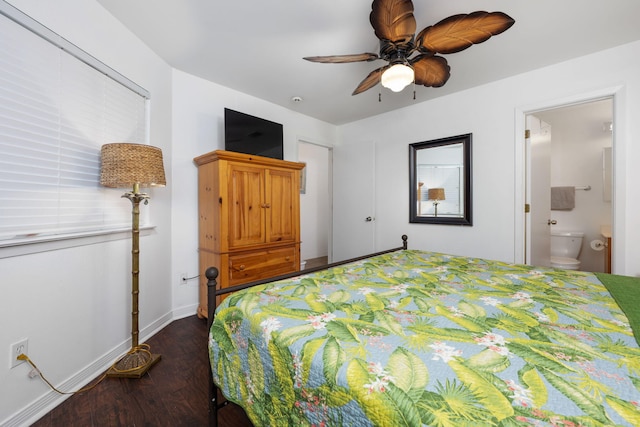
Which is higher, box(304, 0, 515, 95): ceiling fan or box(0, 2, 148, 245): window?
box(304, 0, 515, 95): ceiling fan

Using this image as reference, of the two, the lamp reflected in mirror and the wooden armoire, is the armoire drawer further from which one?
the lamp reflected in mirror

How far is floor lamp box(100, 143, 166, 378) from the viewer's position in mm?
1662

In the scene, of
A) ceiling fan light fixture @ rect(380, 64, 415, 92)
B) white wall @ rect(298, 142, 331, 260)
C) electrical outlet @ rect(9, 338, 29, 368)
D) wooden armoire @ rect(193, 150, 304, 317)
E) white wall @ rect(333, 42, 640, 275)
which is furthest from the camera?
white wall @ rect(298, 142, 331, 260)

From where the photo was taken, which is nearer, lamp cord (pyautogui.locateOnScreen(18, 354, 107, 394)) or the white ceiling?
lamp cord (pyautogui.locateOnScreen(18, 354, 107, 394))

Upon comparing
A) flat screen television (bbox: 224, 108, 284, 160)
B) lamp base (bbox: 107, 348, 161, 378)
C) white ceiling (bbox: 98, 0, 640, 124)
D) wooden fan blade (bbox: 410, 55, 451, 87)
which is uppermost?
white ceiling (bbox: 98, 0, 640, 124)

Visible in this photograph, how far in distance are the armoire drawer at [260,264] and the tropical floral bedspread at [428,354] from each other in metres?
1.20

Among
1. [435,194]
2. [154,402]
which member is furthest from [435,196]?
[154,402]

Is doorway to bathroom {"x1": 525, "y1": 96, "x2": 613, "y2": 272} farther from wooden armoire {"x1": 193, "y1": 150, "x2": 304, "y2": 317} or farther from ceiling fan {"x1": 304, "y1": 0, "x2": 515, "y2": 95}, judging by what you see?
wooden armoire {"x1": 193, "y1": 150, "x2": 304, "y2": 317}

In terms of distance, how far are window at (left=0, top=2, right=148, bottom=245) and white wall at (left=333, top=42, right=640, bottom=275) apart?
296cm

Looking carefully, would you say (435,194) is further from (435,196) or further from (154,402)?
(154,402)

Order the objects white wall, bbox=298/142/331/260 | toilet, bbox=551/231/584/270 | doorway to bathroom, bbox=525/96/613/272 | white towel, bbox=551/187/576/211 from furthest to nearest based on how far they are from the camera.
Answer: white wall, bbox=298/142/331/260, white towel, bbox=551/187/576/211, toilet, bbox=551/231/584/270, doorway to bathroom, bbox=525/96/613/272

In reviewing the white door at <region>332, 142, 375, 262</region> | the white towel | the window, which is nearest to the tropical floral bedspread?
the window

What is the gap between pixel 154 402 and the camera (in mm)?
1501

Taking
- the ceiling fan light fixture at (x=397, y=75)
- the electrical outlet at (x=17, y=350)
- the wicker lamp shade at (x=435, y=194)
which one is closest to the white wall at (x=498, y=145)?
the wicker lamp shade at (x=435, y=194)
